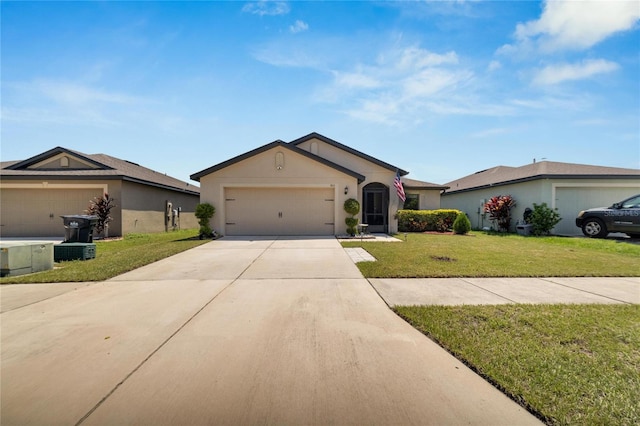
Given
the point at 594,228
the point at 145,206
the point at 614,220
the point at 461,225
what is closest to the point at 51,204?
the point at 145,206

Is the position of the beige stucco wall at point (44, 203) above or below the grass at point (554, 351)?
above

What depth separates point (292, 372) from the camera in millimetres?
2658

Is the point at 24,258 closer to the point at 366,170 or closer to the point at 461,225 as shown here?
the point at 366,170

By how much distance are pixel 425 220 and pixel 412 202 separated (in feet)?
7.56

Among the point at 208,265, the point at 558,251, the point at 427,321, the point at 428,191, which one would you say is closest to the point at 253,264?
the point at 208,265

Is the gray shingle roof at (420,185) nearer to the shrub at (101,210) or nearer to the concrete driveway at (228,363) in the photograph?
the concrete driveway at (228,363)

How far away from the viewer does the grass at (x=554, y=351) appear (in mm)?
2173

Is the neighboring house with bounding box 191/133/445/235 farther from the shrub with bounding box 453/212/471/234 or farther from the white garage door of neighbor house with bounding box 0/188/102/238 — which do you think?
the white garage door of neighbor house with bounding box 0/188/102/238

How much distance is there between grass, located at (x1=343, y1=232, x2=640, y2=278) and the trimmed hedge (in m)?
5.92

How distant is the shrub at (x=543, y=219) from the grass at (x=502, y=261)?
305cm

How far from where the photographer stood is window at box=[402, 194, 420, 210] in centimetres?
1825

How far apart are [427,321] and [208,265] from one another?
5.66m

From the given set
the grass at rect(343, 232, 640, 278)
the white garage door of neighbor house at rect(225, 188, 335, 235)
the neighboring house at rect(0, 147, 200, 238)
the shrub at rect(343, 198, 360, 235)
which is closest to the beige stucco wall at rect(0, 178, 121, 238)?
the neighboring house at rect(0, 147, 200, 238)

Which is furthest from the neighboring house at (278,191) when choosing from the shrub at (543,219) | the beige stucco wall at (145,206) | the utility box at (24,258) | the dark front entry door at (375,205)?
the shrub at (543,219)
